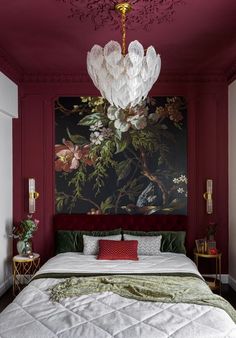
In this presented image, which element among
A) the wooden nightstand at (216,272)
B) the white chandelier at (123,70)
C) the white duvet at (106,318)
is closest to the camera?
the white duvet at (106,318)

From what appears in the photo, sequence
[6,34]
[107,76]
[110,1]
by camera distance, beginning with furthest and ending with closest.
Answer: [6,34] → [110,1] → [107,76]

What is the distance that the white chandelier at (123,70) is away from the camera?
292cm

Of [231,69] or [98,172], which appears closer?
[231,69]

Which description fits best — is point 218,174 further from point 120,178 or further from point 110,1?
point 110,1

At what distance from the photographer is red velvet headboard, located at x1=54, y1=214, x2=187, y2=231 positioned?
561 centimetres

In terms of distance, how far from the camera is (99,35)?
4.25 meters

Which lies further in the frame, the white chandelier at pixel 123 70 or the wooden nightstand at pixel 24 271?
the wooden nightstand at pixel 24 271

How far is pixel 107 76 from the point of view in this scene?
298cm

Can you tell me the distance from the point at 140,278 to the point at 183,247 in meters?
1.66

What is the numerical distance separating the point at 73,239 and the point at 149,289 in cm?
227

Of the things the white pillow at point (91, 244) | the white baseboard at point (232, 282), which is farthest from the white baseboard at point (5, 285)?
the white baseboard at point (232, 282)

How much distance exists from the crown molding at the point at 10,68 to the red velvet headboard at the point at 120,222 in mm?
2093

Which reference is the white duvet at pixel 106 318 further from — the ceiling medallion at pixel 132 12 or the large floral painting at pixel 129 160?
the ceiling medallion at pixel 132 12

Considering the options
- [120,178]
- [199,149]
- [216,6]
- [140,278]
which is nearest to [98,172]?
[120,178]
